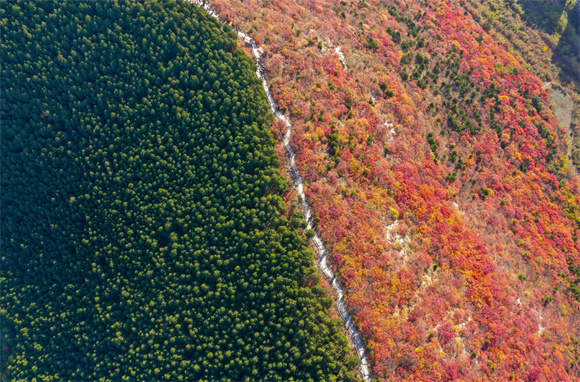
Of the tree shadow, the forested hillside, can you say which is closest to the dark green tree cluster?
the forested hillside

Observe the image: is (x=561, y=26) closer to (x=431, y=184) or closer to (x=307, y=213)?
(x=431, y=184)

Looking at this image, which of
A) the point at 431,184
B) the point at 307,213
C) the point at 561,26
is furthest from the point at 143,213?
the point at 561,26

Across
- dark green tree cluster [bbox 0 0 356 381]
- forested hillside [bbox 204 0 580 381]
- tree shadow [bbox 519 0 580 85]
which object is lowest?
dark green tree cluster [bbox 0 0 356 381]

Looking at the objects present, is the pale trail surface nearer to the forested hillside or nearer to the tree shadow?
the forested hillside

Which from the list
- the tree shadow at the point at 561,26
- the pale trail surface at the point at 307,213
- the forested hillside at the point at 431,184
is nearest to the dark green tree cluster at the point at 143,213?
the pale trail surface at the point at 307,213

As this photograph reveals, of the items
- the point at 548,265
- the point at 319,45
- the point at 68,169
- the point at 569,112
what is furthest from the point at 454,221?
the point at 68,169

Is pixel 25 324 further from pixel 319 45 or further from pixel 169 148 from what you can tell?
pixel 319 45

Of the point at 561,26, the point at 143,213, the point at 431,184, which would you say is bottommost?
the point at 143,213
